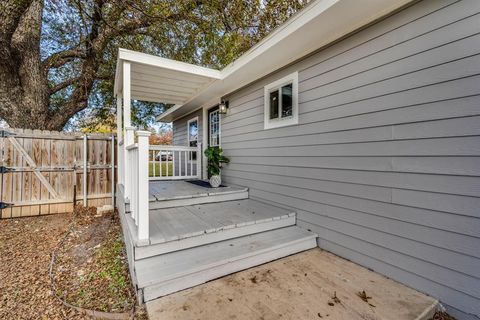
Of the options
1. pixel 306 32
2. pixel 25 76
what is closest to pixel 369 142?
pixel 306 32

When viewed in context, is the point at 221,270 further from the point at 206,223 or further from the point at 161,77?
the point at 161,77

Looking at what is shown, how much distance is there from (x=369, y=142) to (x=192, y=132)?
19.0 ft

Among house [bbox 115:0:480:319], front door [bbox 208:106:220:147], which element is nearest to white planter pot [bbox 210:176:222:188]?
house [bbox 115:0:480:319]

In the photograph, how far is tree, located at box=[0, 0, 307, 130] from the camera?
492 cm

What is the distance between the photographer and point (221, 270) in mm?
2346

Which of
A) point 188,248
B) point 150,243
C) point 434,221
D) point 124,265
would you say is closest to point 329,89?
point 434,221

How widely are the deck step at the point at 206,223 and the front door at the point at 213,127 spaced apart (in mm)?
2340

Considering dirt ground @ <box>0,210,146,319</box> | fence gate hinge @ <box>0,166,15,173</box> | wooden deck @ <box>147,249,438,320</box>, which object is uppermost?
fence gate hinge @ <box>0,166,15,173</box>

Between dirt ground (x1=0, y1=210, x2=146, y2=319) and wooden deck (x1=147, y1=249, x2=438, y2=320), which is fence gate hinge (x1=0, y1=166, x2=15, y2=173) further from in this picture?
wooden deck (x1=147, y1=249, x2=438, y2=320)

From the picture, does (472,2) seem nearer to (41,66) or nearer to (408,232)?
(408,232)

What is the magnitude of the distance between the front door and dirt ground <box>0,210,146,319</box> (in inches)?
120

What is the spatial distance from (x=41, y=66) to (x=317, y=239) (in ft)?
25.4

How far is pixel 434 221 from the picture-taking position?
1.99m

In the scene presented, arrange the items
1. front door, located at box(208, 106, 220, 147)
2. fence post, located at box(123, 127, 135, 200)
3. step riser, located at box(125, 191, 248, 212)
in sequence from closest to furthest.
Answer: fence post, located at box(123, 127, 135, 200) → step riser, located at box(125, 191, 248, 212) → front door, located at box(208, 106, 220, 147)
